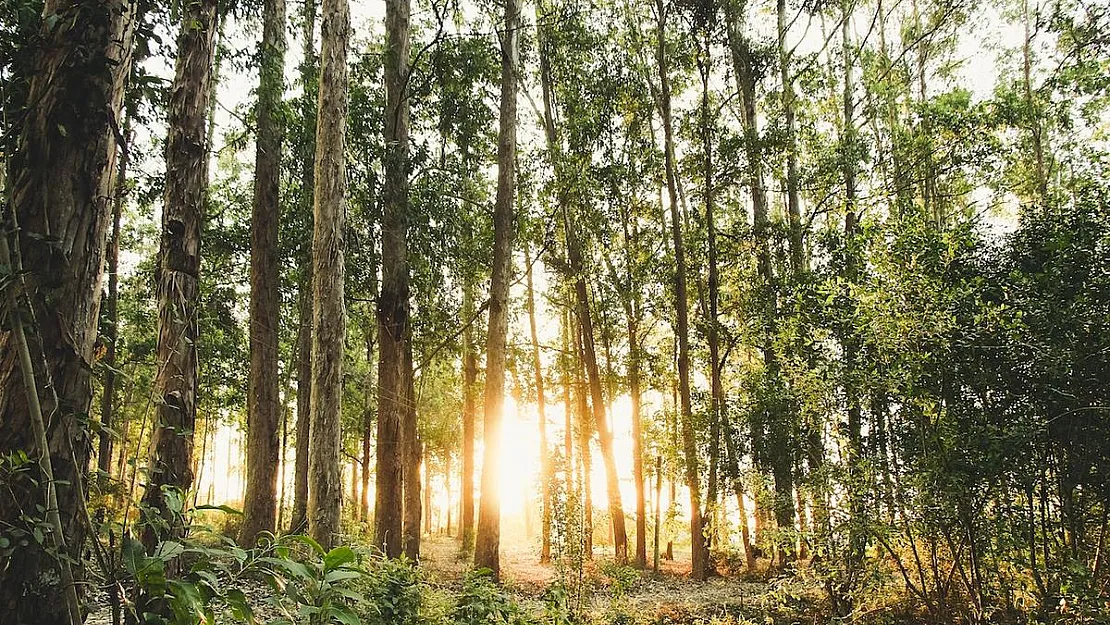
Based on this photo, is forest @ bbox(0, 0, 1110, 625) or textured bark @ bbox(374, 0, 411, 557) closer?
forest @ bbox(0, 0, 1110, 625)

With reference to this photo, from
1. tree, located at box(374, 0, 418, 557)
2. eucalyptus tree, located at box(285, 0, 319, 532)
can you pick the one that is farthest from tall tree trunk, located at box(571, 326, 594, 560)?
tree, located at box(374, 0, 418, 557)

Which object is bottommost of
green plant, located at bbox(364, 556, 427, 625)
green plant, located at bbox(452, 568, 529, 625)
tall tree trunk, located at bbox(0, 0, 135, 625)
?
green plant, located at bbox(452, 568, 529, 625)

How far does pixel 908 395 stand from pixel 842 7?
1236 centimetres

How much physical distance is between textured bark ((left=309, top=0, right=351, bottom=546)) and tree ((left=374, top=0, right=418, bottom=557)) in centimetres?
293

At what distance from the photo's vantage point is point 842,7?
15.6 m

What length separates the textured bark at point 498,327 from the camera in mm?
10914

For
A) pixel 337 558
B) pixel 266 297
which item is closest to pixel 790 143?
pixel 266 297

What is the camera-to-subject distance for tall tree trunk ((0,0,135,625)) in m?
1.45

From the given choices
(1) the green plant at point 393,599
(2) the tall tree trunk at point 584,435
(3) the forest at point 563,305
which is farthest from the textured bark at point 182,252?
(2) the tall tree trunk at point 584,435

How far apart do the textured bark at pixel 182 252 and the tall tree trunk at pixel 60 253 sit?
103 cm

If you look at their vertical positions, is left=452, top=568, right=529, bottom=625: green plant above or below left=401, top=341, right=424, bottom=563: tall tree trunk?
below

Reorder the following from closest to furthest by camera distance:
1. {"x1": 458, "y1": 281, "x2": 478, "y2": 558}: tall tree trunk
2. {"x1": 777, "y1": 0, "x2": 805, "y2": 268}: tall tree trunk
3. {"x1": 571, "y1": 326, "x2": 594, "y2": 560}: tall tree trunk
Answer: {"x1": 777, "y1": 0, "x2": 805, "y2": 268}: tall tree trunk → {"x1": 458, "y1": 281, "x2": 478, "y2": 558}: tall tree trunk → {"x1": 571, "y1": 326, "x2": 594, "y2": 560}: tall tree trunk

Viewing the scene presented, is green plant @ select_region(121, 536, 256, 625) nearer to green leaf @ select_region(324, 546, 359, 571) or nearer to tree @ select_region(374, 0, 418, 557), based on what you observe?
green leaf @ select_region(324, 546, 359, 571)

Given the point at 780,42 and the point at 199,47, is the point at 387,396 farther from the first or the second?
the point at 780,42
